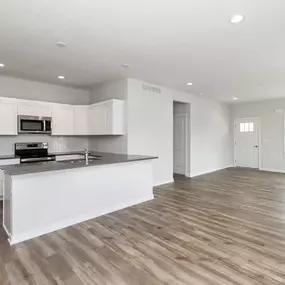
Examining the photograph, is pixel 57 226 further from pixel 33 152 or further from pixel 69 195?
pixel 33 152

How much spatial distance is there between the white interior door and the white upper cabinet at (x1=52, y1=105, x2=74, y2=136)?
139 inches

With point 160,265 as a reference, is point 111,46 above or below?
above

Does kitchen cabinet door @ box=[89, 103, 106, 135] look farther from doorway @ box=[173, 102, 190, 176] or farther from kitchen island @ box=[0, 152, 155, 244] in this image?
doorway @ box=[173, 102, 190, 176]

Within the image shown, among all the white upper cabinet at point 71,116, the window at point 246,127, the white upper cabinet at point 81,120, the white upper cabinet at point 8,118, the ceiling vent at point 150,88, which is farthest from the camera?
the window at point 246,127

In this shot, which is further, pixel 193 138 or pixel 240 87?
pixel 193 138

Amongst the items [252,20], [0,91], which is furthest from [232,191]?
[0,91]

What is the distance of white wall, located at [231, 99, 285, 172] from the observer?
8148 mm

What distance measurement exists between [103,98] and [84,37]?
9.37 ft

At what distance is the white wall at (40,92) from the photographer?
16.8 ft

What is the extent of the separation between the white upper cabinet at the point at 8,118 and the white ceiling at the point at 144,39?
71cm

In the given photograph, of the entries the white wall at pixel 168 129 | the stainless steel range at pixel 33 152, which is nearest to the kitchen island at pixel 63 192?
the white wall at pixel 168 129

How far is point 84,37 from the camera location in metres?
3.02

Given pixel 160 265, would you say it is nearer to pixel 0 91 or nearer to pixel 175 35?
pixel 175 35

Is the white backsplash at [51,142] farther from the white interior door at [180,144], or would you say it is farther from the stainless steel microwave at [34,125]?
the white interior door at [180,144]
